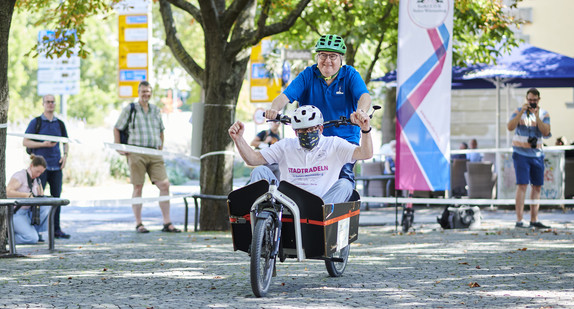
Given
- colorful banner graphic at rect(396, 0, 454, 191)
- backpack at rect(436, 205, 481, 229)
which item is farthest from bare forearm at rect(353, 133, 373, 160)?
backpack at rect(436, 205, 481, 229)

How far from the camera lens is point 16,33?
198ft

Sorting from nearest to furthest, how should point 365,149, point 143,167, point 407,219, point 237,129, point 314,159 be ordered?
point 237,129 < point 365,149 < point 314,159 < point 143,167 < point 407,219

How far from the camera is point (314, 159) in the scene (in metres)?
7.93

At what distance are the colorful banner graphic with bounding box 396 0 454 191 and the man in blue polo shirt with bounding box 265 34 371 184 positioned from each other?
15.0ft

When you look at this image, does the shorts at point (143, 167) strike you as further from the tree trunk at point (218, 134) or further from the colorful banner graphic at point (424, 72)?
the colorful banner graphic at point (424, 72)

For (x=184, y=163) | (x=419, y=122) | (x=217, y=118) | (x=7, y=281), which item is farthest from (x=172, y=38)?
Result: (x=184, y=163)

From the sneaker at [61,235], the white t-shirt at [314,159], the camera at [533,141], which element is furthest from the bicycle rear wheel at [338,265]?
the camera at [533,141]

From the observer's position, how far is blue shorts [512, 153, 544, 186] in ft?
47.8

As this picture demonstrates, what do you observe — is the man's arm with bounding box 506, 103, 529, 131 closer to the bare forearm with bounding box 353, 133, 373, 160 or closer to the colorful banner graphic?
the colorful banner graphic

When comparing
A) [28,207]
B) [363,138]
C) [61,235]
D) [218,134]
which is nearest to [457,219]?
[218,134]

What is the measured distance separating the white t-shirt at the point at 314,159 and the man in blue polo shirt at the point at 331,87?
0.47 m

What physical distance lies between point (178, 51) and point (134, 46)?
619 cm

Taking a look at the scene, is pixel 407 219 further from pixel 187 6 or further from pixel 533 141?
pixel 187 6

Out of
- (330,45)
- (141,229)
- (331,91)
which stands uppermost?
(330,45)
